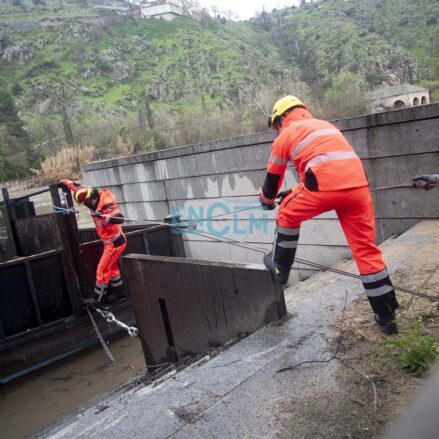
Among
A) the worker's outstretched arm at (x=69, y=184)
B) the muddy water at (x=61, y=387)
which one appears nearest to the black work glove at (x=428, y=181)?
the muddy water at (x=61, y=387)

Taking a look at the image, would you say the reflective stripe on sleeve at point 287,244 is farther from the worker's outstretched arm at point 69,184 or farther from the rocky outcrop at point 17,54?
the rocky outcrop at point 17,54

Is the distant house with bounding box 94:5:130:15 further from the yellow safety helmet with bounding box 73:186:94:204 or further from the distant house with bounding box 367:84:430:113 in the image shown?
the yellow safety helmet with bounding box 73:186:94:204

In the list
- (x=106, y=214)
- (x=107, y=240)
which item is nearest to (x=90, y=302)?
(x=107, y=240)

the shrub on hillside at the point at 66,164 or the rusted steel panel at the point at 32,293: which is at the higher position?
the shrub on hillside at the point at 66,164

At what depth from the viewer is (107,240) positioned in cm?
732

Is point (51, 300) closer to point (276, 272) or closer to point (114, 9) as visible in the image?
point (276, 272)

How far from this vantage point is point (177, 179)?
9266 millimetres

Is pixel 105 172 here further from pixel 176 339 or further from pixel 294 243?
pixel 294 243

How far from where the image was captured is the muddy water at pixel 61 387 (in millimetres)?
5750

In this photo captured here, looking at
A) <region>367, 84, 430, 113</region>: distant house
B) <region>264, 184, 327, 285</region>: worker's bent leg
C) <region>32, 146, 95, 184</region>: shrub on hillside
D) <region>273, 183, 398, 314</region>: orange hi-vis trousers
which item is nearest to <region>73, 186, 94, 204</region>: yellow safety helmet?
<region>264, 184, 327, 285</region>: worker's bent leg

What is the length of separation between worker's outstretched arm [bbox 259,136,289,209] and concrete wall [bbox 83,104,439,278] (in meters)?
2.77

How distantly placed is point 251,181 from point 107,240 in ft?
8.66

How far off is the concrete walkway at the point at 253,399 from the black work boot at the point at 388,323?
0.35 m

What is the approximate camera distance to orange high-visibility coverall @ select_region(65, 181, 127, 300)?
721cm
